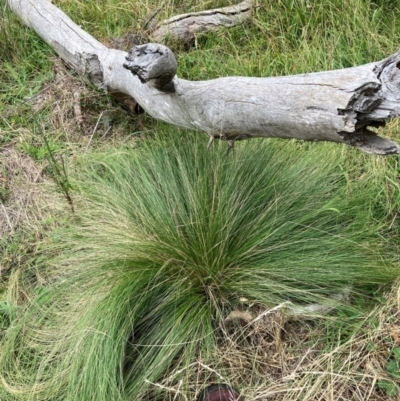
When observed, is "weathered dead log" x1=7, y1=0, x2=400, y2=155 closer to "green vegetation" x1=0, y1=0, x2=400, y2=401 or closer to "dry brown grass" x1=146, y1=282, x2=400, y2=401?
"green vegetation" x1=0, y1=0, x2=400, y2=401

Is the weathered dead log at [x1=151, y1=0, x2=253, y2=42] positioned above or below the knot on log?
below

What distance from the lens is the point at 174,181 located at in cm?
242

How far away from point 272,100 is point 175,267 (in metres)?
0.76

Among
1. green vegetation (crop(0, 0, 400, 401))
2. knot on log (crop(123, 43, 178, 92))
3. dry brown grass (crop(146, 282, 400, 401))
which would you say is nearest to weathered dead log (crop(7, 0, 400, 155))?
knot on log (crop(123, 43, 178, 92))

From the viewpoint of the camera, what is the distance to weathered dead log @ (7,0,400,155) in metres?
1.64

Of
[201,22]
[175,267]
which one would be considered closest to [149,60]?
[175,267]

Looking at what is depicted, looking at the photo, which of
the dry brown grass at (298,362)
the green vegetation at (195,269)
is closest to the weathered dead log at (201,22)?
the green vegetation at (195,269)

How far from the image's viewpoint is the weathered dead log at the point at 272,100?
5.37ft

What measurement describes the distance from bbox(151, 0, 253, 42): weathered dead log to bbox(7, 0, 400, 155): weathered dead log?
0.70 meters

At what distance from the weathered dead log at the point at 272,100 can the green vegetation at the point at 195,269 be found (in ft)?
0.66

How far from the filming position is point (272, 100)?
2014 mm

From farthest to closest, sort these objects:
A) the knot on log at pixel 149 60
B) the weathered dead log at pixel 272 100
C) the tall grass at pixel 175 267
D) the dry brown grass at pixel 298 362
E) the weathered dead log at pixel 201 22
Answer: the weathered dead log at pixel 201 22 < the knot on log at pixel 149 60 < the tall grass at pixel 175 267 < the dry brown grass at pixel 298 362 < the weathered dead log at pixel 272 100

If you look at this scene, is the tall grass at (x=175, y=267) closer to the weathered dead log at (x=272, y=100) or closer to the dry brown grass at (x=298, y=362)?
the dry brown grass at (x=298, y=362)

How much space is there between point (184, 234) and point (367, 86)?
970mm
